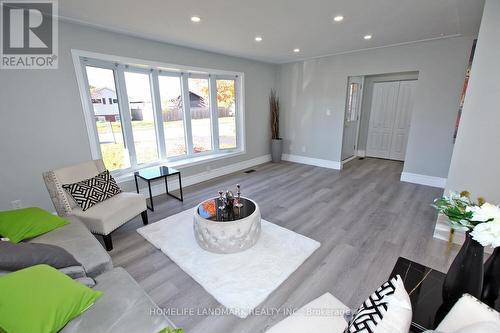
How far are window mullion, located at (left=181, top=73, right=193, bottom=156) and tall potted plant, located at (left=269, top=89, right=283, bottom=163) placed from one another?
2.38 meters

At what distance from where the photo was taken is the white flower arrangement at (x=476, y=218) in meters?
1.02

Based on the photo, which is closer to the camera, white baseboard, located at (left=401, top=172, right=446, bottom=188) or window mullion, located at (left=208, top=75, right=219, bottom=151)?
white baseboard, located at (left=401, top=172, right=446, bottom=188)

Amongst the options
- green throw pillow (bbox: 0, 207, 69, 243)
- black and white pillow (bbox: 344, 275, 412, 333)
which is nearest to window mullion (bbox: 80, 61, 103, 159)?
green throw pillow (bbox: 0, 207, 69, 243)

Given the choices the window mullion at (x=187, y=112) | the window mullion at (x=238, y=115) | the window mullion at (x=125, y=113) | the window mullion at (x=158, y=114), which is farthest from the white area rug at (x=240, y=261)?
the window mullion at (x=238, y=115)

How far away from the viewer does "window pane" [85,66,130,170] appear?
327 cm

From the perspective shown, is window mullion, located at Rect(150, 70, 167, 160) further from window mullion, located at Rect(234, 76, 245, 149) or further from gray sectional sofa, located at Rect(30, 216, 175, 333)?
gray sectional sofa, located at Rect(30, 216, 175, 333)

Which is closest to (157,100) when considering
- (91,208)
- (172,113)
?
(172,113)

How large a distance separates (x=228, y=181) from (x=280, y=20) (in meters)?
3.00

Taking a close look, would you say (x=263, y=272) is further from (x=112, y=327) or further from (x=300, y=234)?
(x=112, y=327)

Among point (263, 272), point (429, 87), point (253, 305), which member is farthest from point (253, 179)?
point (429, 87)

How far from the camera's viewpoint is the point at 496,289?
1174 mm

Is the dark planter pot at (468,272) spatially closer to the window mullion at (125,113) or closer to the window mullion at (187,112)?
the window mullion at (125,113)

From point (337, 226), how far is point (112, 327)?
259 centimetres

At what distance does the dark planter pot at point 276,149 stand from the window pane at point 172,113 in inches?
99.1
